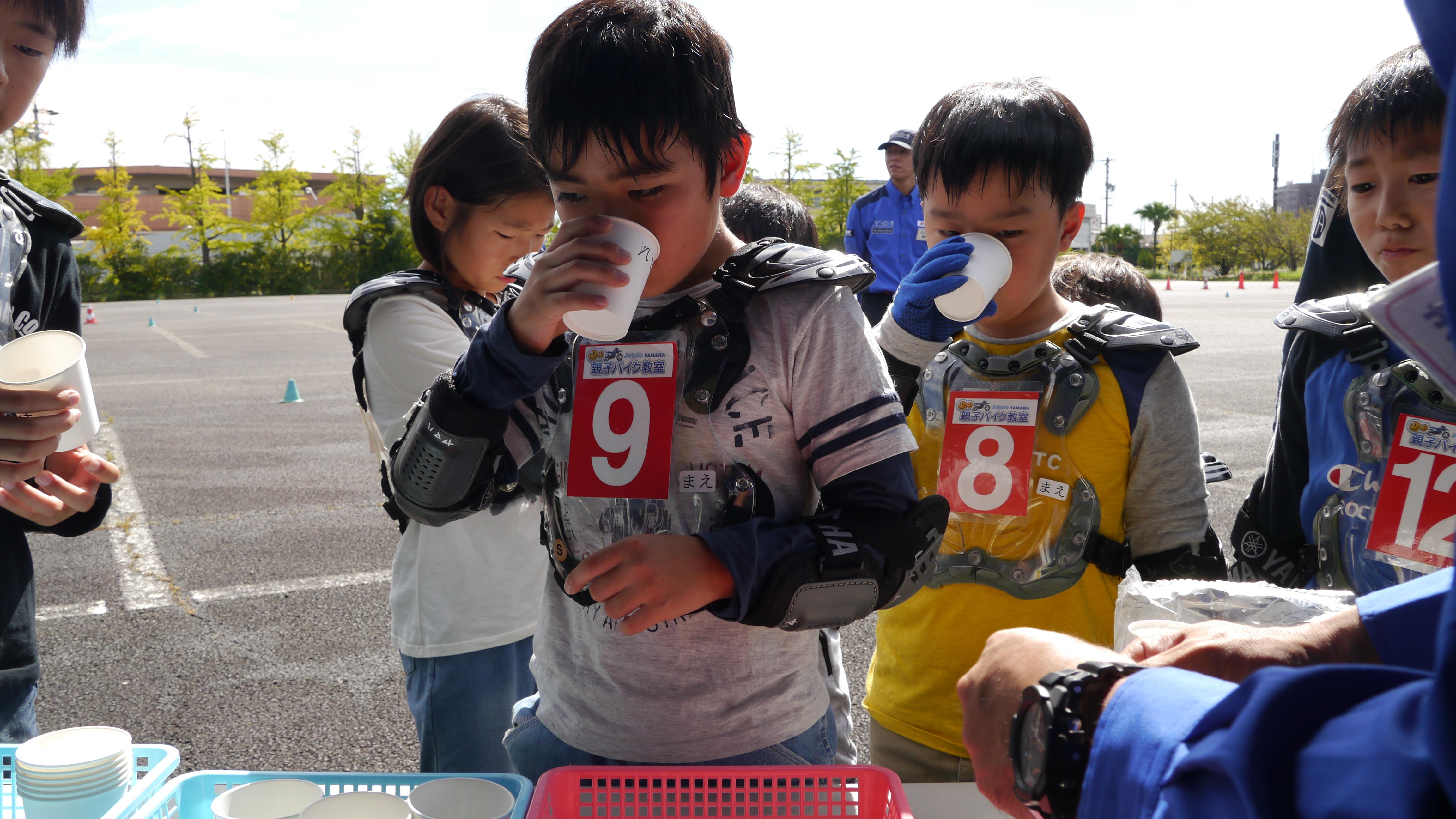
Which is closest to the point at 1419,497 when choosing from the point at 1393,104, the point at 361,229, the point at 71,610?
the point at 1393,104

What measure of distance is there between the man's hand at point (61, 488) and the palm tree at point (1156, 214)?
81293mm

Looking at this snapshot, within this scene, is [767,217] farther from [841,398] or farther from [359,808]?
[359,808]

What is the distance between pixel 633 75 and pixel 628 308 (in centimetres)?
29

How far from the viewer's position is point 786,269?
1186 millimetres

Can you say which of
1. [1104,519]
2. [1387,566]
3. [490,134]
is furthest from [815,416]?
[490,134]

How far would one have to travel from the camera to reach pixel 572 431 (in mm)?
1253

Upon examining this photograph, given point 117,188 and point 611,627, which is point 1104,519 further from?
point 117,188

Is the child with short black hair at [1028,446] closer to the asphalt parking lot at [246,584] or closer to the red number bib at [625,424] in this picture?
the red number bib at [625,424]

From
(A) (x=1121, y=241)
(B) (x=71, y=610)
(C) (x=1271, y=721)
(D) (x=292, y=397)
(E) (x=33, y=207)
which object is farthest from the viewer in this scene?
(A) (x=1121, y=241)


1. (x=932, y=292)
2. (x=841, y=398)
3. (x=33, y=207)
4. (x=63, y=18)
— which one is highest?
(x=63, y=18)

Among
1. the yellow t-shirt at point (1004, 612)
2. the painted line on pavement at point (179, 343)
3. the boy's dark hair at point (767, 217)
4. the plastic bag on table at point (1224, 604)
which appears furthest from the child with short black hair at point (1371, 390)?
the painted line on pavement at point (179, 343)

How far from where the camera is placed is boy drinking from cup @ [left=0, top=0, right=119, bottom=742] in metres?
1.62

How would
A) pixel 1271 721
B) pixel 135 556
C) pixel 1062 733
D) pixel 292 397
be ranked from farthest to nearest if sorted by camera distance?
pixel 292 397 < pixel 135 556 < pixel 1062 733 < pixel 1271 721

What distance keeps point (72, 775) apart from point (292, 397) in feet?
30.4
